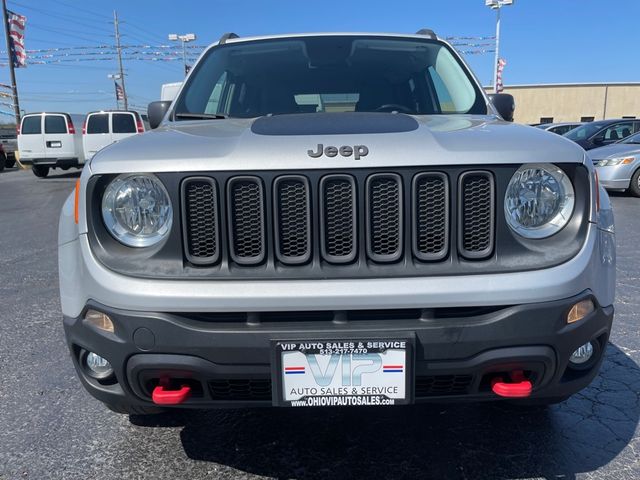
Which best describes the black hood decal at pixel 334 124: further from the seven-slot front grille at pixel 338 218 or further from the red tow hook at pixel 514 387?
the red tow hook at pixel 514 387

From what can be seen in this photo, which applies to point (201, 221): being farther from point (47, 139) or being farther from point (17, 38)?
point (17, 38)

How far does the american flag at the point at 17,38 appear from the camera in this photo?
22875mm

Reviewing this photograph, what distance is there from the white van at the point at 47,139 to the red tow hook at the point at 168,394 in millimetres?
16185

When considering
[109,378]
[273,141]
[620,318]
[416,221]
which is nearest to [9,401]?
[109,378]

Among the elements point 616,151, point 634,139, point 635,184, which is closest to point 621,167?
point 616,151

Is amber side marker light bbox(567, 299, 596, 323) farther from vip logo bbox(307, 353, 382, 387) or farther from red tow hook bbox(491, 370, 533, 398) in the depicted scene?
vip logo bbox(307, 353, 382, 387)

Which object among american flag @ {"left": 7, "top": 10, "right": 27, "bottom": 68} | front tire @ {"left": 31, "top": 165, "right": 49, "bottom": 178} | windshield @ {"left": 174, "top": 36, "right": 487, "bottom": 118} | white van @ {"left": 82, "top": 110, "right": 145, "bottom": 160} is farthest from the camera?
american flag @ {"left": 7, "top": 10, "right": 27, "bottom": 68}

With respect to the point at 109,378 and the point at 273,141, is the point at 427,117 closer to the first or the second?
the point at 273,141

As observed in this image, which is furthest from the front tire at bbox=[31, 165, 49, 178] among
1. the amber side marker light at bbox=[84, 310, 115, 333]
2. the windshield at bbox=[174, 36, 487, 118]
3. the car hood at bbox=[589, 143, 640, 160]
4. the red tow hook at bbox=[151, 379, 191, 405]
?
the red tow hook at bbox=[151, 379, 191, 405]

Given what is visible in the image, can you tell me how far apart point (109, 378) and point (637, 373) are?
2826 millimetres

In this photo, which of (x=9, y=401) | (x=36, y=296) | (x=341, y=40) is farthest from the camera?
(x=36, y=296)

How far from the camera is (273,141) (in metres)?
1.87

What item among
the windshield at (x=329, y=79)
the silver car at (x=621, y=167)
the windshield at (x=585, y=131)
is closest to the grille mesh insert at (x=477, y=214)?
the windshield at (x=329, y=79)

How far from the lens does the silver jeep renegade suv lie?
1758 mm
